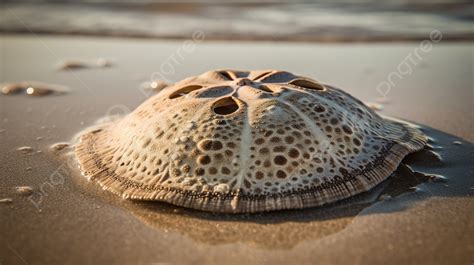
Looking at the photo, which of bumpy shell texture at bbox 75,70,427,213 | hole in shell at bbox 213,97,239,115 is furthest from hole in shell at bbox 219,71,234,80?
hole in shell at bbox 213,97,239,115

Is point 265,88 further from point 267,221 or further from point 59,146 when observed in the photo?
point 59,146

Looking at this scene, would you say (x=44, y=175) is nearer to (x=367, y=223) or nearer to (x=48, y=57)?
(x=367, y=223)

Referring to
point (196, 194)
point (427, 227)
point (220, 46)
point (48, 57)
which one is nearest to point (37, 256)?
point (196, 194)

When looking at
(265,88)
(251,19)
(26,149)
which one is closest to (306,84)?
(265,88)

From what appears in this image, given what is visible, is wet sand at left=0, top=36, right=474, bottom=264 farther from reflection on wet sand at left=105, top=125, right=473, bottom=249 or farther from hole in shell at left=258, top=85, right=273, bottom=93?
hole in shell at left=258, top=85, right=273, bottom=93

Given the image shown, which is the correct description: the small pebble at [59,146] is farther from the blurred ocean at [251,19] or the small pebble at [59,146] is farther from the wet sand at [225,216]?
the blurred ocean at [251,19]

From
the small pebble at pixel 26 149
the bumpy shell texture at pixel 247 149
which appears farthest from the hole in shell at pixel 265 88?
the small pebble at pixel 26 149
